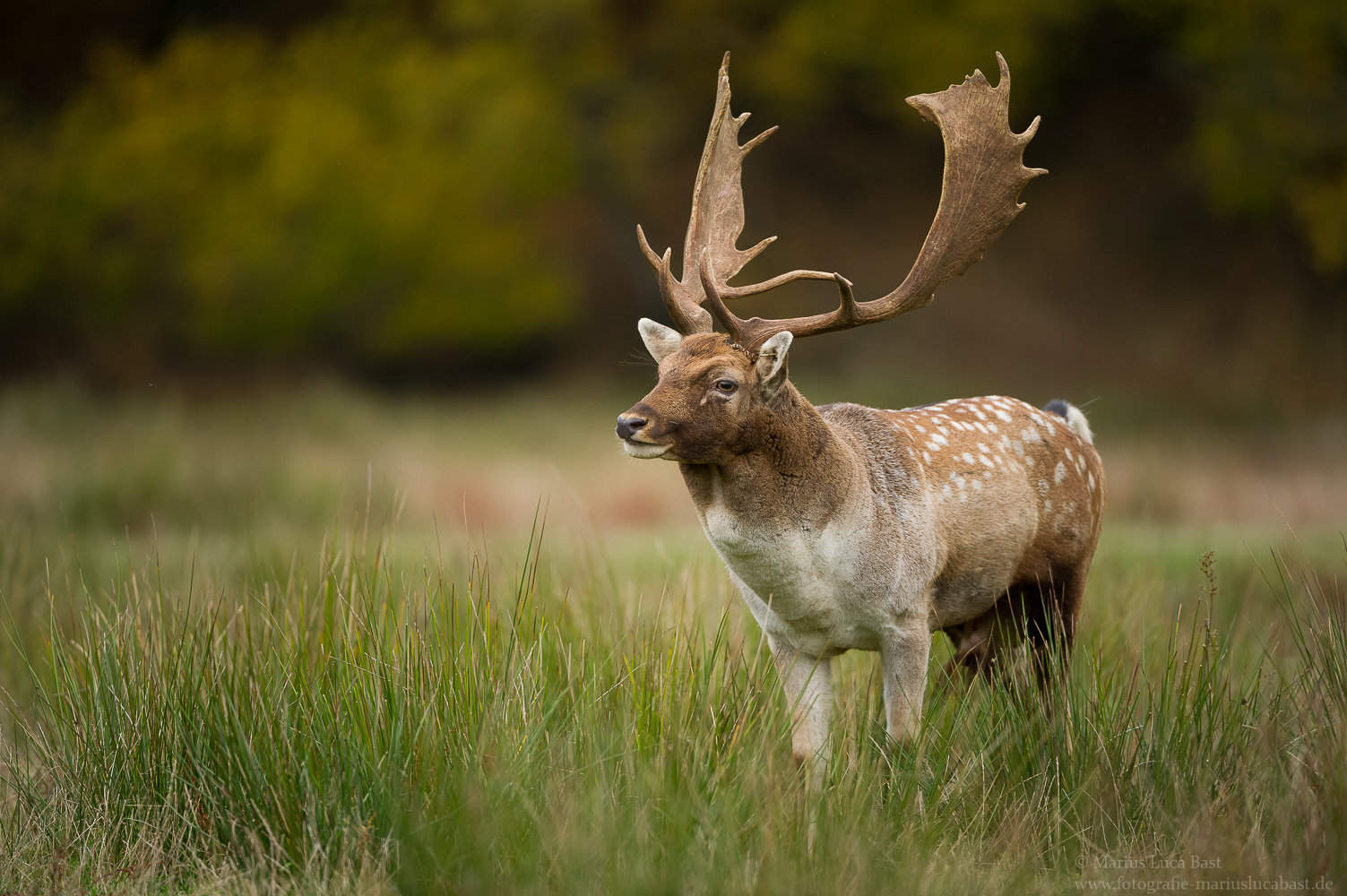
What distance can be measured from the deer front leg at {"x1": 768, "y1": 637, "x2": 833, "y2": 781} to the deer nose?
3.38 ft

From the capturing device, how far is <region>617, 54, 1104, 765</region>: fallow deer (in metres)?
3.77

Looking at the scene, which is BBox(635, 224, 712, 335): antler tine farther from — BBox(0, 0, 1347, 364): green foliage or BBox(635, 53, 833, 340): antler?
BBox(0, 0, 1347, 364): green foliage

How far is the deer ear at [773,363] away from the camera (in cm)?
371

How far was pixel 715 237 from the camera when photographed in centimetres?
459

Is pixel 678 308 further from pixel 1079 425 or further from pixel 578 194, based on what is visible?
pixel 578 194

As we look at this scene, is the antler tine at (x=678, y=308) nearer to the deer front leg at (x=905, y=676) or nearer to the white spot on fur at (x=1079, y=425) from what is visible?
the deer front leg at (x=905, y=676)

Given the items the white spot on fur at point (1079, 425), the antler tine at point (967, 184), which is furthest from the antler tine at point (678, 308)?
the white spot on fur at point (1079, 425)

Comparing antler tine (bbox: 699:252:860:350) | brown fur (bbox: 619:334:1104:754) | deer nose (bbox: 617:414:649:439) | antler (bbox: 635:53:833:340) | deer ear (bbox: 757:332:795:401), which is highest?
antler (bbox: 635:53:833:340)

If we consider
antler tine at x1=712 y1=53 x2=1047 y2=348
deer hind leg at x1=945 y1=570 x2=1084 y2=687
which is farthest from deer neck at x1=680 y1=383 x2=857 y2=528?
deer hind leg at x1=945 y1=570 x2=1084 y2=687

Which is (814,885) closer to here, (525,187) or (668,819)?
(668,819)

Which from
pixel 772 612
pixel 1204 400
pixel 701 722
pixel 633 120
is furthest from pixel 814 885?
pixel 633 120

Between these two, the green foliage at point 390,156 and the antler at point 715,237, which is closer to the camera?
the antler at point 715,237

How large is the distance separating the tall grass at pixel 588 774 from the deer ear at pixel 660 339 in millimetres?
912

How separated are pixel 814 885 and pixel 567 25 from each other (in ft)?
55.3
